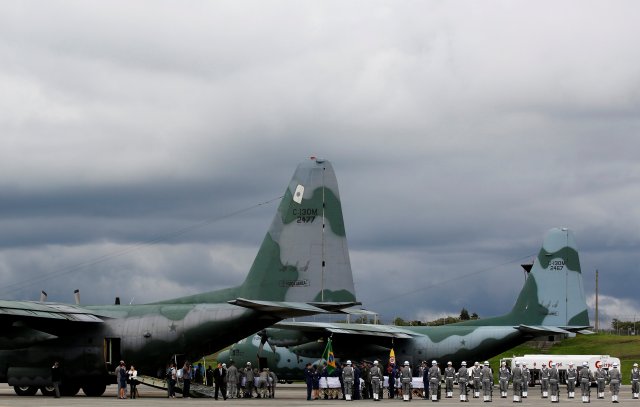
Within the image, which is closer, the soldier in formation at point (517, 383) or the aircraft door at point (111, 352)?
the soldier in formation at point (517, 383)

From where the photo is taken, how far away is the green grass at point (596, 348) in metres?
85.8

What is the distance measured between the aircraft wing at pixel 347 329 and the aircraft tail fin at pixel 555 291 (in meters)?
6.24

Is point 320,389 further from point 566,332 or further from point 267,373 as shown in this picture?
point 566,332

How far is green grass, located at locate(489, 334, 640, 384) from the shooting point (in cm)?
8581

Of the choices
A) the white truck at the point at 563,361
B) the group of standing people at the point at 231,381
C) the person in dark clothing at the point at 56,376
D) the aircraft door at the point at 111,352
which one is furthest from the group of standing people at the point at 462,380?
the white truck at the point at 563,361

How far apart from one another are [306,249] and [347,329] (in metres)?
15.6

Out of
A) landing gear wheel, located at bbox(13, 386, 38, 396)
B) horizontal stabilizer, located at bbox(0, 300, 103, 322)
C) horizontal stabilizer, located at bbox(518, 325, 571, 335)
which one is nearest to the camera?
horizontal stabilizer, located at bbox(0, 300, 103, 322)

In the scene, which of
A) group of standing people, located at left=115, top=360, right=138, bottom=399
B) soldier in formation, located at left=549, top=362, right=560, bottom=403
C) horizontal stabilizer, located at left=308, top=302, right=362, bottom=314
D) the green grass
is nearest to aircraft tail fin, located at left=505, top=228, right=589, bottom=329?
soldier in formation, located at left=549, top=362, right=560, bottom=403

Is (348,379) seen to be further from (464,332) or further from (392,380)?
(464,332)

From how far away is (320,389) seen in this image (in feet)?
131

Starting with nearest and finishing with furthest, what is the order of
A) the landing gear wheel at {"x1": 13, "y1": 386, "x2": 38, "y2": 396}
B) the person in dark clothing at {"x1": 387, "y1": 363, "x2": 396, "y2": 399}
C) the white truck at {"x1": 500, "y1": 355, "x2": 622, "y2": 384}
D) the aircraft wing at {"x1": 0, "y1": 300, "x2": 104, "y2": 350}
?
1. the aircraft wing at {"x1": 0, "y1": 300, "x2": 104, "y2": 350}
2. the landing gear wheel at {"x1": 13, "y1": 386, "x2": 38, "y2": 396}
3. the person in dark clothing at {"x1": 387, "y1": 363, "x2": 396, "y2": 399}
4. the white truck at {"x1": 500, "y1": 355, "x2": 622, "y2": 384}

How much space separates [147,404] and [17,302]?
7.82m

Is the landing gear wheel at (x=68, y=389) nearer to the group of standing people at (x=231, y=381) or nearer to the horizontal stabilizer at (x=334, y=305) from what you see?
the group of standing people at (x=231, y=381)

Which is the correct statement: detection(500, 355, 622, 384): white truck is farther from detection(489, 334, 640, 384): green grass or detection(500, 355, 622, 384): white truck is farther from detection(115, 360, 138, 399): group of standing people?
detection(489, 334, 640, 384): green grass
